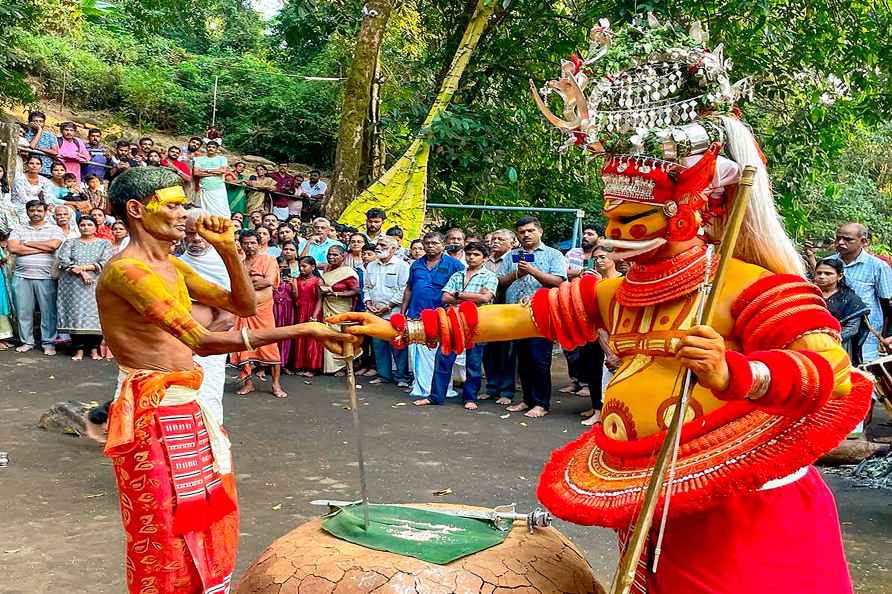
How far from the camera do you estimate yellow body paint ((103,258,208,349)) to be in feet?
11.0

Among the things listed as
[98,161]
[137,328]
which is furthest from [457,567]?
[98,161]

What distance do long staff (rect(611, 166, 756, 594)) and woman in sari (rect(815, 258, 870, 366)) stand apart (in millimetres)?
5867

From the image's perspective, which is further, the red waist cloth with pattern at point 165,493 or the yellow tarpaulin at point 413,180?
the yellow tarpaulin at point 413,180

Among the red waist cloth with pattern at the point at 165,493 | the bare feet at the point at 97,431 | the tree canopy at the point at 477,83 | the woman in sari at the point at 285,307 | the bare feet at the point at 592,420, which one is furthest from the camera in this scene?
the tree canopy at the point at 477,83

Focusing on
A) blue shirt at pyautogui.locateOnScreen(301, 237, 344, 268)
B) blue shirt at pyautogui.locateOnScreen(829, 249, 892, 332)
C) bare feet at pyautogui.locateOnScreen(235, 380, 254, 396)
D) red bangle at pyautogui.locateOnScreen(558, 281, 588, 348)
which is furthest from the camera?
blue shirt at pyautogui.locateOnScreen(301, 237, 344, 268)

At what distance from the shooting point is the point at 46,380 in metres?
9.95

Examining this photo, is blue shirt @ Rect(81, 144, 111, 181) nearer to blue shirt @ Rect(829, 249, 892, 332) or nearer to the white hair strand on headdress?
blue shirt @ Rect(829, 249, 892, 332)

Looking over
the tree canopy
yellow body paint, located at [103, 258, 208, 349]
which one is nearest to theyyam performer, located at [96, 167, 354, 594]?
yellow body paint, located at [103, 258, 208, 349]

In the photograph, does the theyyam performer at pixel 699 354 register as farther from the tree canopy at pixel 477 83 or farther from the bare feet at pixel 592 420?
the bare feet at pixel 592 420

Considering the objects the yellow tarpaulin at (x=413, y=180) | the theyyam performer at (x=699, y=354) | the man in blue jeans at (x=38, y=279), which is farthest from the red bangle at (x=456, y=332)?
the yellow tarpaulin at (x=413, y=180)

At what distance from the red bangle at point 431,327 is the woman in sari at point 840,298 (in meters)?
5.40

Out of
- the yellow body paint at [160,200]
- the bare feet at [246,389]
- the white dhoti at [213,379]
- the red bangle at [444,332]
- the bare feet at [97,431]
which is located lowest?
the bare feet at [246,389]

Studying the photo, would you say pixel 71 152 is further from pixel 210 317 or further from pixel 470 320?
pixel 470 320

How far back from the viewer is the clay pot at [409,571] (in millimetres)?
2445
